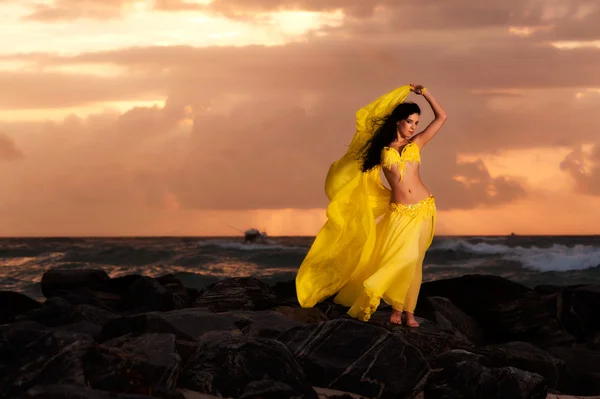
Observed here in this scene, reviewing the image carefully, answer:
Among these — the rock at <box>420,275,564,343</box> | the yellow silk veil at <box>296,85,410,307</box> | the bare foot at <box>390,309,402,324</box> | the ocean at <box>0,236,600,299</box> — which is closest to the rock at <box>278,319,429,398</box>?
the bare foot at <box>390,309,402,324</box>

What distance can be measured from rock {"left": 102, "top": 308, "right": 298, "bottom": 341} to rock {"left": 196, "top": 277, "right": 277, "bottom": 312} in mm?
1766

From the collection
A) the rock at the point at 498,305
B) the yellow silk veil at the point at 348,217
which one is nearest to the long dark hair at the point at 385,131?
the yellow silk veil at the point at 348,217

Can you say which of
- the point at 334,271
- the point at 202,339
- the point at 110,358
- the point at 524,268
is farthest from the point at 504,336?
the point at 524,268

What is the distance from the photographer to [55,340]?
6.39 metres

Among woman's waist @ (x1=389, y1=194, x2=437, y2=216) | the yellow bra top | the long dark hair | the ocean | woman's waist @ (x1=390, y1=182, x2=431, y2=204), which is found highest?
the long dark hair

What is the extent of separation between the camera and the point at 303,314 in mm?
9422

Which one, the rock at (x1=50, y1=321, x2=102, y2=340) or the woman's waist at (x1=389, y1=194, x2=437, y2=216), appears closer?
the rock at (x1=50, y1=321, x2=102, y2=340)

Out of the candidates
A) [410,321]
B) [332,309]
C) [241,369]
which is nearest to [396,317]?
[410,321]

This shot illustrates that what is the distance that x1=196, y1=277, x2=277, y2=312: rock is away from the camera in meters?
10.7

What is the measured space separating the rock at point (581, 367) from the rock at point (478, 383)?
2317 mm

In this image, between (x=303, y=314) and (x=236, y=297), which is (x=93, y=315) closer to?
(x=236, y=297)

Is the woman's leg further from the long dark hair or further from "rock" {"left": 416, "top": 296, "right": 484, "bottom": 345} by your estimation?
"rock" {"left": 416, "top": 296, "right": 484, "bottom": 345}

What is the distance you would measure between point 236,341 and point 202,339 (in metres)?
0.90

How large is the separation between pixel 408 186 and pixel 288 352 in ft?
9.86
